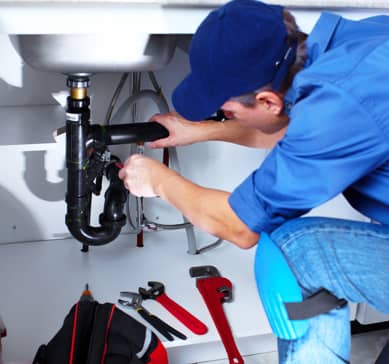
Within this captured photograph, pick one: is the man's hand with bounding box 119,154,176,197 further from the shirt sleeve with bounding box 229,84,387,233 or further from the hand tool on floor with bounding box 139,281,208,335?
the hand tool on floor with bounding box 139,281,208,335

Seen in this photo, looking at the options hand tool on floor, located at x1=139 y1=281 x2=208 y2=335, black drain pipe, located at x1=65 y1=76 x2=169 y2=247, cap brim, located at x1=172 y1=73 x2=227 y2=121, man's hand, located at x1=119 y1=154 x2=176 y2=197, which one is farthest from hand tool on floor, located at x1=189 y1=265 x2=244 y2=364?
cap brim, located at x1=172 y1=73 x2=227 y2=121

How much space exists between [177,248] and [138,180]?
64 cm

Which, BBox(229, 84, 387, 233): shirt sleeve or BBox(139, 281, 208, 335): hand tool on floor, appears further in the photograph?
BBox(139, 281, 208, 335): hand tool on floor

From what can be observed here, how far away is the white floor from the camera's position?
1646mm

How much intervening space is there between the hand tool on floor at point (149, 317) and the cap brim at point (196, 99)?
52 centimetres

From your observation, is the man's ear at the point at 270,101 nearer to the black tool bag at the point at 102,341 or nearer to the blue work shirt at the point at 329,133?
the blue work shirt at the point at 329,133

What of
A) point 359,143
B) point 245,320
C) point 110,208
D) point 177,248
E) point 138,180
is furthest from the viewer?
point 177,248

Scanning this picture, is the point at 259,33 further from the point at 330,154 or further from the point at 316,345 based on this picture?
the point at 316,345

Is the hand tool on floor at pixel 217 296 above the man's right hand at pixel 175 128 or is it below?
below

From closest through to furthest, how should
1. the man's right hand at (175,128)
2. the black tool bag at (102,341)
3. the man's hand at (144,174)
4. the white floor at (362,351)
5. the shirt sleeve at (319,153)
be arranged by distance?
the shirt sleeve at (319,153)
the man's hand at (144,174)
the black tool bag at (102,341)
the man's right hand at (175,128)
the white floor at (362,351)

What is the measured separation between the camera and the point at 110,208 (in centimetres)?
132

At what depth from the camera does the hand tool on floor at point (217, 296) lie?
138 cm

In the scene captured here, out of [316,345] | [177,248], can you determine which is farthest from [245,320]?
[316,345]

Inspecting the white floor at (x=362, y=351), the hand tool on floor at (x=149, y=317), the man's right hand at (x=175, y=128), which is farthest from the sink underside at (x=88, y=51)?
the white floor at (x=362, y=351)
